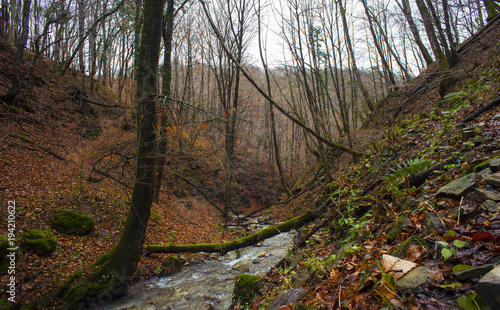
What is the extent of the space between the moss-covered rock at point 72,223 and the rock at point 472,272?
318 inches

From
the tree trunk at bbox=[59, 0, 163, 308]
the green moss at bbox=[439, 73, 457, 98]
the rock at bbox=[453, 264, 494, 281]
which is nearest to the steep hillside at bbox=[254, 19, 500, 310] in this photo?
the rock at bbox=[453, 264, 494, 281]

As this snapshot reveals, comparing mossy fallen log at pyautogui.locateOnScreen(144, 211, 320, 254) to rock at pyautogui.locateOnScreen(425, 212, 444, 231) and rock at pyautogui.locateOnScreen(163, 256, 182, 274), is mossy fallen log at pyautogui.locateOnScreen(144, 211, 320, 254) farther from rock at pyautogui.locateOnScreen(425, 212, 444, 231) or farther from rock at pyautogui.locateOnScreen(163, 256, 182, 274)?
rock at pyautogui.locateOnScreen(425, 212, 444, 231)

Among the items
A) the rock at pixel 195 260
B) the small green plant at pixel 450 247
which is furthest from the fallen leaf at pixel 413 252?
the rock at pixel 195 260

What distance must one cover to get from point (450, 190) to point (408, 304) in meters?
1.87

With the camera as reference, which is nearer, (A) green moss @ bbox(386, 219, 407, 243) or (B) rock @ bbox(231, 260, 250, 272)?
(A) green moss @ bbox(386, 219, 407, 243)

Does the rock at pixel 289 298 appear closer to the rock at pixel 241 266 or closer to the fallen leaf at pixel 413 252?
the fallen leaf at pixel 413 252

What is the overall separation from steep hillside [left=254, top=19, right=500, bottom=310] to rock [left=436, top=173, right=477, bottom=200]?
0.04 ft

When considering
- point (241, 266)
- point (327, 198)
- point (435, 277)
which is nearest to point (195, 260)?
point (241, 266)

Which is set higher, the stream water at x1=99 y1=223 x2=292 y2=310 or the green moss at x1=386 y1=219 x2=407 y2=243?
the green moss at x1=386 y1=219 x2=407 y2=243

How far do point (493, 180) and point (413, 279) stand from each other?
164 cm

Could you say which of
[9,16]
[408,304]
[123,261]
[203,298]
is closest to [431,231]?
[408,304]

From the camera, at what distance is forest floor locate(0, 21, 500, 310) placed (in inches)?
89.6

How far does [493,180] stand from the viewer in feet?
8.11

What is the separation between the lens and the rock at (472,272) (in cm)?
160
